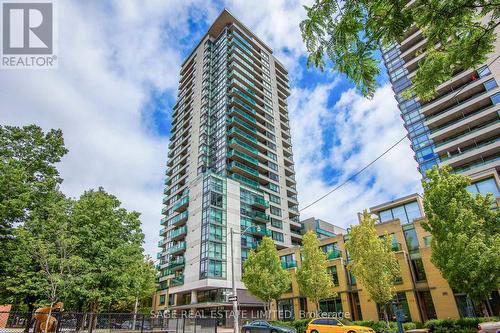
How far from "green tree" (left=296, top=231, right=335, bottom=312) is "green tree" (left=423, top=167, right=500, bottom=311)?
39.0 ft

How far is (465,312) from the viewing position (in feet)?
83.3

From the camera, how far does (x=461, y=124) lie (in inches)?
1766

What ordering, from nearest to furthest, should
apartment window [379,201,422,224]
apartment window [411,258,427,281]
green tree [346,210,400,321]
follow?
1. green tree [346,210,400,321]
2. apartment window [411,258,427,281]
3. apartment window [379,201,422,224]

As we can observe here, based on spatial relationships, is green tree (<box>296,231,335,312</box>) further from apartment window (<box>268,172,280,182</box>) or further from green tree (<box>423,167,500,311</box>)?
apartment window (<box>268,172,280,182</box>)

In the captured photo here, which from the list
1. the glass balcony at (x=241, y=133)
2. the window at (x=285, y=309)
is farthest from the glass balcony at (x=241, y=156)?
the window at (x=285, y=309)

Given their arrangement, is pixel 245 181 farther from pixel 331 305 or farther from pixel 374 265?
pixel 374 265

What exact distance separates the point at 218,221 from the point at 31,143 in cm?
2905

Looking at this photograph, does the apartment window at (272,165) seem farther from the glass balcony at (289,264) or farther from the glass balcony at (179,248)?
the glass balcony at (179,248)

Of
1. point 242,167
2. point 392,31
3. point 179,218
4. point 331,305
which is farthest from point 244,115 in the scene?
point 392,31

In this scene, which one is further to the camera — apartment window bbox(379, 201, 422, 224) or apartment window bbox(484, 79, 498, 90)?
apartment window bbox(484, 79, 498, 90)

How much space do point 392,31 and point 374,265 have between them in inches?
951

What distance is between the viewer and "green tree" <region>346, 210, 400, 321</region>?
24.1 m

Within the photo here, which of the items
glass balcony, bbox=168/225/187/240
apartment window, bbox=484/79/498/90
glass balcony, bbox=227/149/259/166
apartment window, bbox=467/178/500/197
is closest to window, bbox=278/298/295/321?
glass balcony, bbox=168/225/187/240

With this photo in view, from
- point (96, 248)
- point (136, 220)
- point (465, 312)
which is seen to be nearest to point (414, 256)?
point (465, 312)
